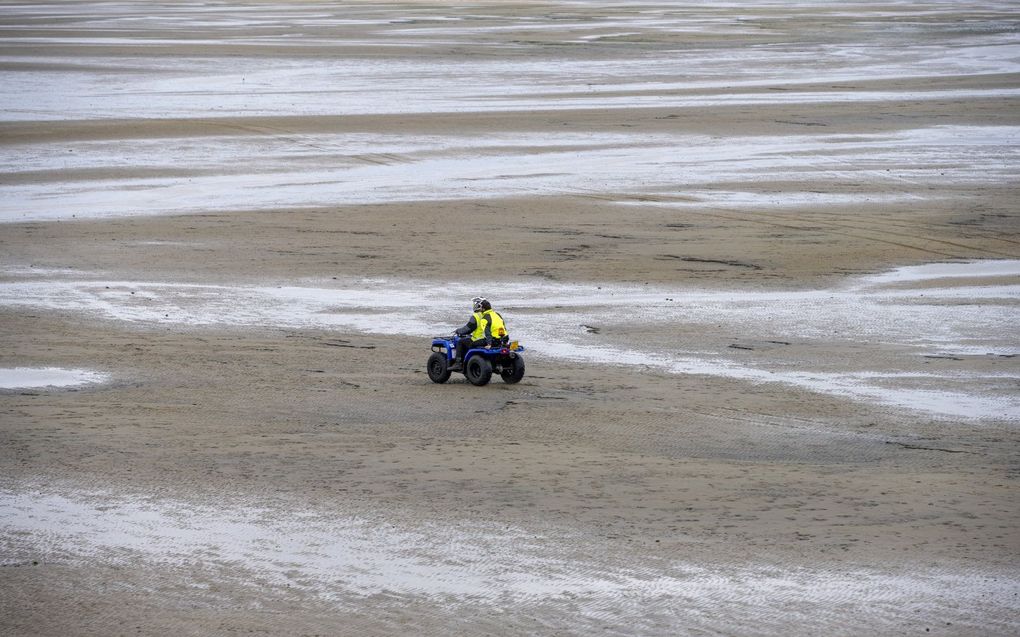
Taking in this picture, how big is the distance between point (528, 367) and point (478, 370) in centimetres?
101

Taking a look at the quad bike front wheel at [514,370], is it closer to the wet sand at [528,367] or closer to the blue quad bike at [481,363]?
the blue quad bike at [481,363]

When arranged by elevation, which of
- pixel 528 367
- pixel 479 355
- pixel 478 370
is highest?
pixel 479 355

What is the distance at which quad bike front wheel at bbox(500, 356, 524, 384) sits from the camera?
622 inches

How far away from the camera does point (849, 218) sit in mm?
26219

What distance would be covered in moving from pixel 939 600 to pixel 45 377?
32.0 feet

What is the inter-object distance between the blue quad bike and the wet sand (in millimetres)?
324

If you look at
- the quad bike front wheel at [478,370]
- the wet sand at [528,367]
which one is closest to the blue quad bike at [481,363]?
the quad bike front wheel at [478,370]

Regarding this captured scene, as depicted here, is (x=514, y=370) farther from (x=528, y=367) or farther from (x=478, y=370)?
(x=528, y=367)

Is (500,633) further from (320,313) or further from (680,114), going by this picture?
(680,114)

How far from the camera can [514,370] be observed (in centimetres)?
1580

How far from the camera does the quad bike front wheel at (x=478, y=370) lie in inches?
620

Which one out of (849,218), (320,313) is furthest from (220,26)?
(320,313)

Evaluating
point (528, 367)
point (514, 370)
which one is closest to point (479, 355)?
point (514, 370)

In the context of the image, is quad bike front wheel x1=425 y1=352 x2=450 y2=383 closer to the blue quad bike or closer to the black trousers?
the blue quad bike
